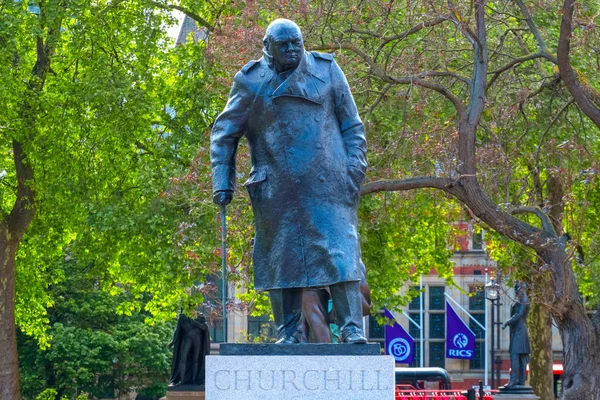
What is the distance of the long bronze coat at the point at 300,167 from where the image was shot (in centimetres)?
1030

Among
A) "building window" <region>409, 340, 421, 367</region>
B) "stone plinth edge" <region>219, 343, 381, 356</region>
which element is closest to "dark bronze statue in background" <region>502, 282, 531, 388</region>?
"stone plinth edge" <region>219, 343, 381, 356</region>

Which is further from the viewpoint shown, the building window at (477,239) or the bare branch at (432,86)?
the building window at (477,239)

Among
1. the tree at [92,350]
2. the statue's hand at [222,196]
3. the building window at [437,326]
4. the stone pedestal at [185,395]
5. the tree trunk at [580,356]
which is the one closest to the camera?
the statue's hand at [222,196]

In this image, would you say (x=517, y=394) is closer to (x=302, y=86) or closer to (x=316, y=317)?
(x=316, y=317)

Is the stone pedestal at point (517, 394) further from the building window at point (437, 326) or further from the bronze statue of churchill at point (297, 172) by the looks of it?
the building window at point (437, 326)

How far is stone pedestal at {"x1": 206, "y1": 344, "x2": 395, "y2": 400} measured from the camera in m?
9.69

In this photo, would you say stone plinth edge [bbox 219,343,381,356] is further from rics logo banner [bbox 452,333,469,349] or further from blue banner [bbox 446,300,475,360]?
rics logo banner [bbox 452,333,469,349]

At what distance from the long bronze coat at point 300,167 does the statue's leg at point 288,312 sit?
94 millimetres

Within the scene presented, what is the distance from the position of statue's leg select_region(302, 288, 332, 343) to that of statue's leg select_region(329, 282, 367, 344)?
156 inches

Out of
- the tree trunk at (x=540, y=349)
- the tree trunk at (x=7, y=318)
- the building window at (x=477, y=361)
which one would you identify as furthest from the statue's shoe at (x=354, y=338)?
the building window at (x=477, y=361)

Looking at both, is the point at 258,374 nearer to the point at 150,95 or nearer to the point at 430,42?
the point at 430,42

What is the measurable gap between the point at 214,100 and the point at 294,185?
18.0 metres

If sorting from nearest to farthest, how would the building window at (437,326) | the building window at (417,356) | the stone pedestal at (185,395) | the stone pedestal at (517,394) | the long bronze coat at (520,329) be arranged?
1. the stone pedestal at (185,395)
2. the stone pedestal at (517,394)
3. the long bronze coat at (520,329)
4. the building window at (417,356)
5. the building window at (437,326)

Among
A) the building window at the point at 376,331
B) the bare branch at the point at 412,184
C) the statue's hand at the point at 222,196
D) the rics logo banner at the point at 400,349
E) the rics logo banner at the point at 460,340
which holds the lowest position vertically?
the rics logo banner at the point at 400,349
